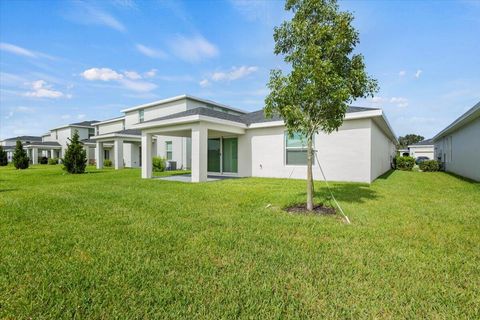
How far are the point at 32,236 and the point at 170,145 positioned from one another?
1895cm

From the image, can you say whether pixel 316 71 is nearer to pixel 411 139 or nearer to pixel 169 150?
pixel 169 150

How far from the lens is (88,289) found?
2.52 meters

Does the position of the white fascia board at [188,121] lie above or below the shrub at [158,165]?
above

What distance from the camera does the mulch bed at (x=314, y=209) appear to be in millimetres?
5840

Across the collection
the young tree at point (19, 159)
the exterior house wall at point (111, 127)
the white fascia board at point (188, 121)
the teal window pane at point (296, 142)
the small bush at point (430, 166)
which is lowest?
the small bush at point (430, 166)

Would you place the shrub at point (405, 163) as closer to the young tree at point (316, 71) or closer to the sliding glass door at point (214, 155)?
the sliding glass door at point (214, 155)

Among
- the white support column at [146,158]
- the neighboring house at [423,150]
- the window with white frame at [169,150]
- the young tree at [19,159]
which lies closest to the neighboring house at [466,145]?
the white support column at [146,158]

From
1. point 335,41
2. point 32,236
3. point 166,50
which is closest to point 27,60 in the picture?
point 166,50

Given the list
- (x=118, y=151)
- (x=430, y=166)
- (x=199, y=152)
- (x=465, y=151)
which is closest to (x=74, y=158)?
(x=118, y=151)

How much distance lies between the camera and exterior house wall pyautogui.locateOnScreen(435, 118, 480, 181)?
1255 cm

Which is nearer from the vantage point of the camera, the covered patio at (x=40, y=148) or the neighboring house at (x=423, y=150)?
the covered patio at (x=40, y=148)

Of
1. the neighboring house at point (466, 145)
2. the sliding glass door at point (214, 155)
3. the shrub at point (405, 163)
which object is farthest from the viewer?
the shrub at point (405, 163)

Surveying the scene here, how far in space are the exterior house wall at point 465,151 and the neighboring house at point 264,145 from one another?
445cm

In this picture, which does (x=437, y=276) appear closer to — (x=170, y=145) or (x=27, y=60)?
(x=27, y=60)
